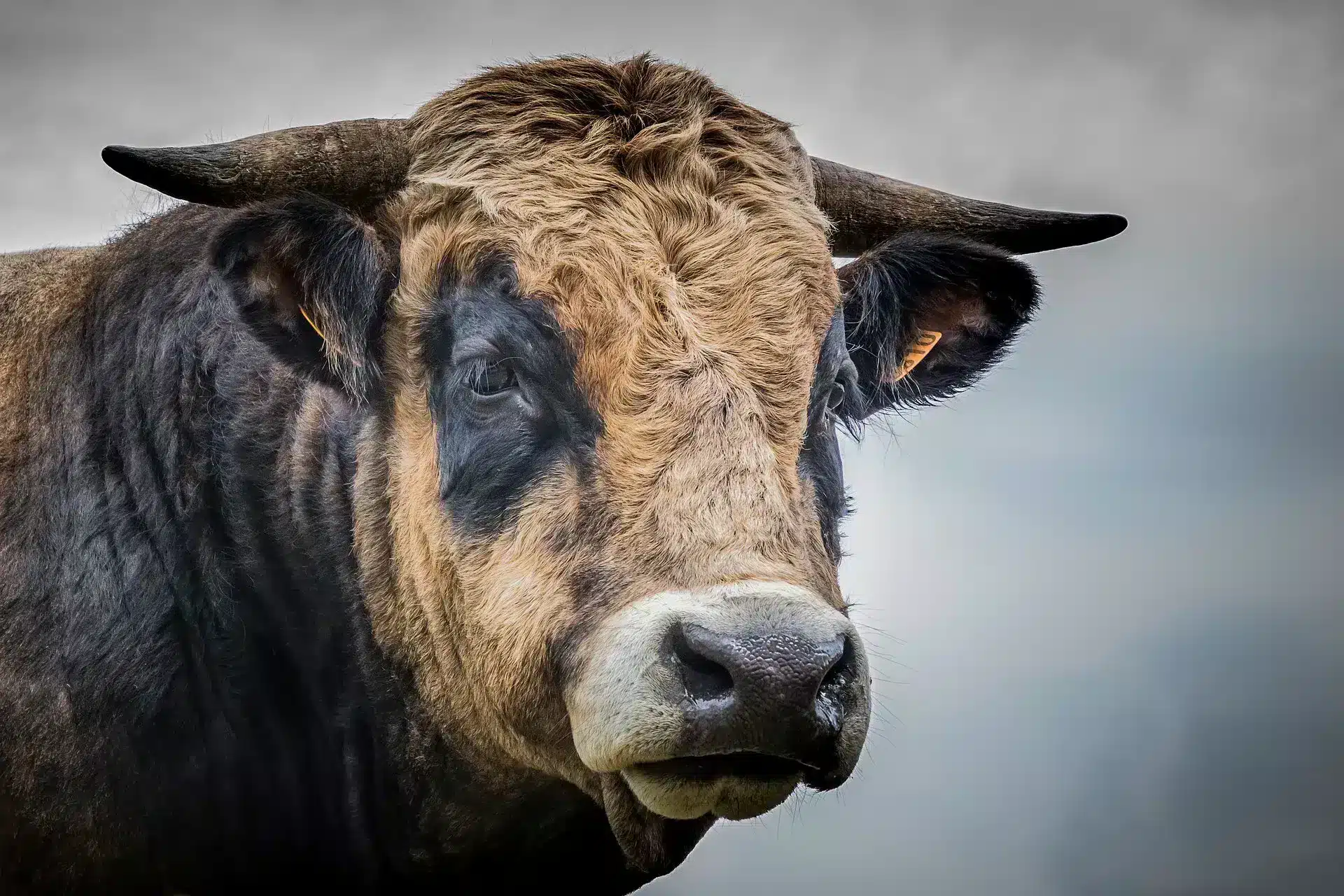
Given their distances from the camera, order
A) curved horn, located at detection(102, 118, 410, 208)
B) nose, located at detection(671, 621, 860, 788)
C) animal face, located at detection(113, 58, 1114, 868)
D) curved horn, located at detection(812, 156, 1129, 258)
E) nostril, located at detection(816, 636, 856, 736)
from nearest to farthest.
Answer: nose, located at detection(671, 621, 860, 788) < nostril, located at detection(816, 636, 856, 736) < animal face, located at detection(113, 58, 1114, 868) < curved horn, located at detection(102, 118, 410, 208) < curved horn, located at detection(812, 156, 1129, 258)

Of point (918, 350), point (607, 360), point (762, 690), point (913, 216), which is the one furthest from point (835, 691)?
point (913, 216)

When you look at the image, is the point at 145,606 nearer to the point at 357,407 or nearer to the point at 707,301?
the point at 357,407

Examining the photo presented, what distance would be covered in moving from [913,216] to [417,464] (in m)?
2.30

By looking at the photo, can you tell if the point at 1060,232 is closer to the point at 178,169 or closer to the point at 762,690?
the point at 762,690

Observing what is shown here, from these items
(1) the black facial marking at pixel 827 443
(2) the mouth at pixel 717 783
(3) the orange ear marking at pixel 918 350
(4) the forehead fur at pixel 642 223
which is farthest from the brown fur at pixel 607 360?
(3) the orange ear marking at pixel 918 350

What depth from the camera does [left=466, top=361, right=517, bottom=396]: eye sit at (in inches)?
151

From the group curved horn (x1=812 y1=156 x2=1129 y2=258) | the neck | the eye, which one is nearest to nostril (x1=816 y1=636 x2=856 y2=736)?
the eye

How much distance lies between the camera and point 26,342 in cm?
472

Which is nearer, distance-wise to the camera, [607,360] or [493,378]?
[607,360]

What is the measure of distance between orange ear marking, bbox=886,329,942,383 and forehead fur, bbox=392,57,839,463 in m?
0.85

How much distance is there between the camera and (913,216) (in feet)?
16.5

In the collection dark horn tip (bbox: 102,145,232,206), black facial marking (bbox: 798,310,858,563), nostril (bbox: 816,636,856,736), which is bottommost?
nostril (bbox: 816,636,856,736)

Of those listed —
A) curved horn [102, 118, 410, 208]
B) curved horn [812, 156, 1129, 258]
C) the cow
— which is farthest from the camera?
curved horn [812, 156, 1129, 258]

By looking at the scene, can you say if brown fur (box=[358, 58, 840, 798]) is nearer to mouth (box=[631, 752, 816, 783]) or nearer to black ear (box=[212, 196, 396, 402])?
black ear (box=[212, 196, 396, 402])
